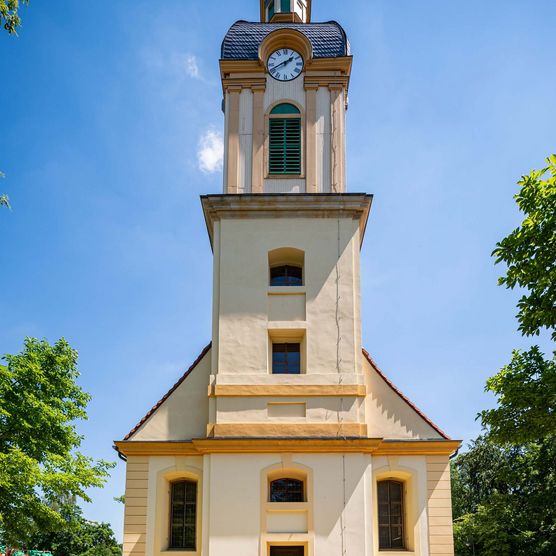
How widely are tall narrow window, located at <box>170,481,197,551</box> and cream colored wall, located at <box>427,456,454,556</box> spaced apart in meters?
6.55

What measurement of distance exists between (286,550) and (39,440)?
12.6m

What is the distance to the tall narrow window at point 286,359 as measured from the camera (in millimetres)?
21406

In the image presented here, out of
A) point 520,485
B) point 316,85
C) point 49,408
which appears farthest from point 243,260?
point 520,485

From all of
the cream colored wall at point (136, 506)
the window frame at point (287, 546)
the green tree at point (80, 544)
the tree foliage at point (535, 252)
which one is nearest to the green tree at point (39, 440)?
the cream colored wall at point (136, 506)

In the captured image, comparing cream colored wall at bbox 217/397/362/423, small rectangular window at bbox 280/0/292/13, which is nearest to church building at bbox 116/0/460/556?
cream colored wall at bbox 217/397/362/423

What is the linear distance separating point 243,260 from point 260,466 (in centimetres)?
600

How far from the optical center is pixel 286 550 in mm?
19516

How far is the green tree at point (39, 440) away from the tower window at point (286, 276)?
11.2 m

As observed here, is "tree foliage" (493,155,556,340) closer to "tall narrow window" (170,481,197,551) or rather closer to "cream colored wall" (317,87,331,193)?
"cream colored wall" (317,87,331,193)

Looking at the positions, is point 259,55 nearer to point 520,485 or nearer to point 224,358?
point 224,358

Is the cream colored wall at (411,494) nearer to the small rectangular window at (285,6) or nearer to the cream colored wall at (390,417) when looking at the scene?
the cream colored wall at (390,417)

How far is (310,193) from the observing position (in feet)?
73.2

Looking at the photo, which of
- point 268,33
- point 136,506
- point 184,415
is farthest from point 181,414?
point 268,33

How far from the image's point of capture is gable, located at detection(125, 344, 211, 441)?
2112 cm
